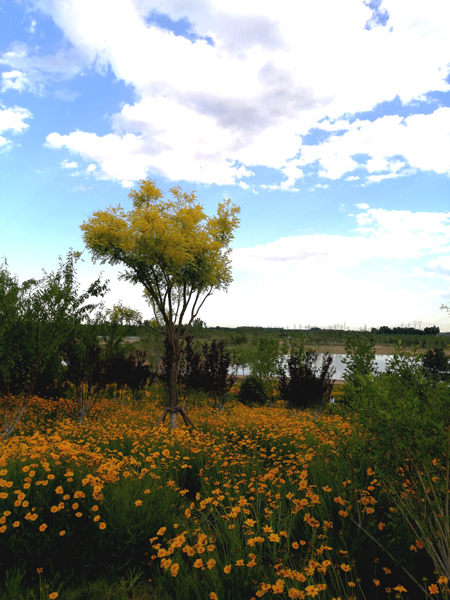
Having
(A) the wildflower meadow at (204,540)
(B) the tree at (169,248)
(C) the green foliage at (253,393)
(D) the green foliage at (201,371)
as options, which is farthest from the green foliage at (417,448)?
(C) the green foliage at (253,393)

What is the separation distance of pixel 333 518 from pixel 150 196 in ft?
29.3

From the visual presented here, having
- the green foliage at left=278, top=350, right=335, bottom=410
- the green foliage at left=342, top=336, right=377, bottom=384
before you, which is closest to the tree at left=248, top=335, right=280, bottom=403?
the green foliage at left=278, top=350, right=335, bottom=410

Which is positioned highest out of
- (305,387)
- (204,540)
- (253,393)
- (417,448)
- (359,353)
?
(359,353)

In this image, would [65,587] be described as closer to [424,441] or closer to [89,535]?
A: [89,535]

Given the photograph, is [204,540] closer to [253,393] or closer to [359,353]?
[359,353]

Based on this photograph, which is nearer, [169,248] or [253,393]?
[169,248]

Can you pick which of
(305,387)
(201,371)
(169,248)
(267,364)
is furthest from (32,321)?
(267,364)

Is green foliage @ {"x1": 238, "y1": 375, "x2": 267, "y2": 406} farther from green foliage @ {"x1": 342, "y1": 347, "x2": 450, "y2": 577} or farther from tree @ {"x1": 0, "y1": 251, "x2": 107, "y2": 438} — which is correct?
green foliage @ {"x1": 342, "y1": 347, "x2": 450, "y2": 577}

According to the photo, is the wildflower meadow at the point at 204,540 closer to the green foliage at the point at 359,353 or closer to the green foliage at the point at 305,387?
the green foliage at the point at 359,353

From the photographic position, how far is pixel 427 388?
344cm

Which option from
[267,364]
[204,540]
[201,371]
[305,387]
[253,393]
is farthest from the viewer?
[253,393]

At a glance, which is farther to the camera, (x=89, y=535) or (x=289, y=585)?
(x=89, y=535)

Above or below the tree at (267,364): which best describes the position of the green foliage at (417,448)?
above

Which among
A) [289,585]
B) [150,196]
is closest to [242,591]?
[289,585]
